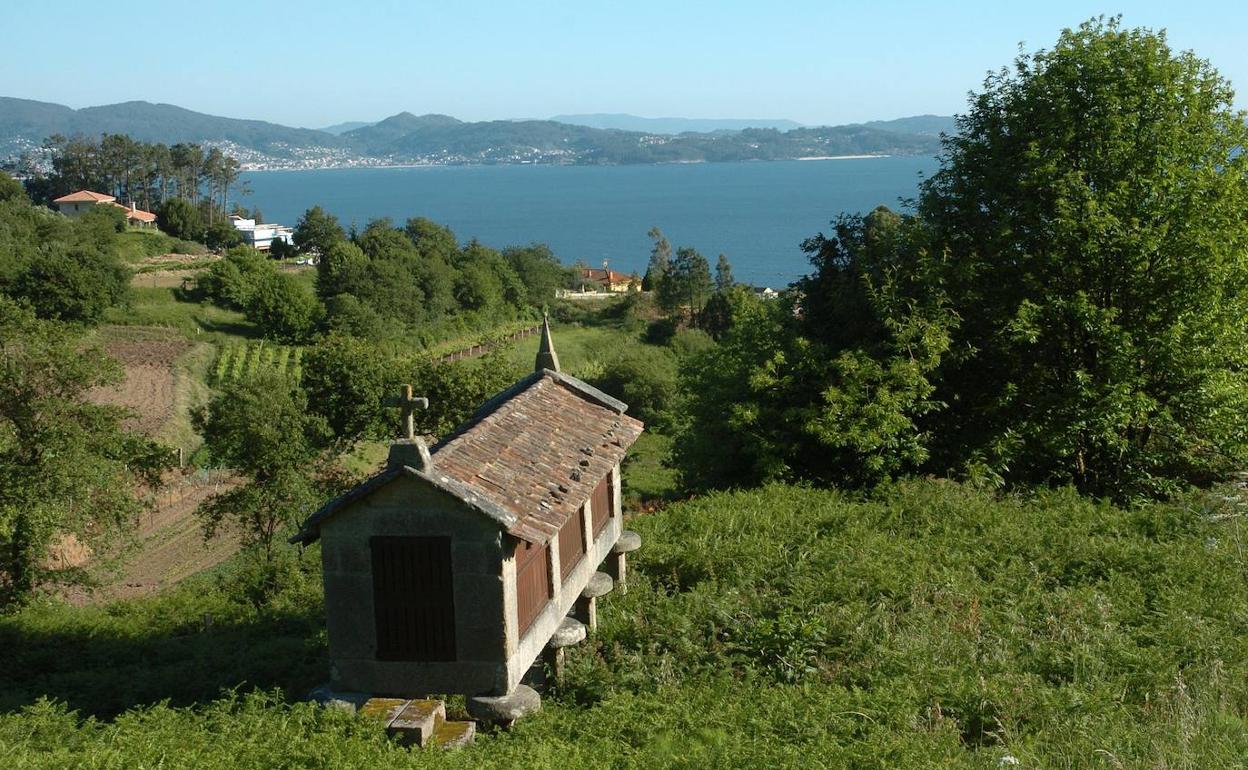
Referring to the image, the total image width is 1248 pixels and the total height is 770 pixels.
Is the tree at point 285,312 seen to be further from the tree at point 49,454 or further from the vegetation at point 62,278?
the tree at point 49,454

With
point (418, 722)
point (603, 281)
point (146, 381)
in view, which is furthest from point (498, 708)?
point (603, 281)

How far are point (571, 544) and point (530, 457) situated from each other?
4.78ft

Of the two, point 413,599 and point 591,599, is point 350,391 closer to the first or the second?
point 591,599

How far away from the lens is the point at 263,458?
83.6 ft

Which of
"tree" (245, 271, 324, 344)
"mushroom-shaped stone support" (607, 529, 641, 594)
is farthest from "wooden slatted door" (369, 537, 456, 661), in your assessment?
"tree" (245, 271, 324, 344)

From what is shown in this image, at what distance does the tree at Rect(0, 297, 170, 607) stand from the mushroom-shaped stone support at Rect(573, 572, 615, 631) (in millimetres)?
11352

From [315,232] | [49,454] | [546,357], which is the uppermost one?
[546,357]

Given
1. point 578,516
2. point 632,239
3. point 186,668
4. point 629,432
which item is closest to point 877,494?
point 629,432

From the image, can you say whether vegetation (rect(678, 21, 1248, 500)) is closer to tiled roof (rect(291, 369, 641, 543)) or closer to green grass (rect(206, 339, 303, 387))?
tiled roof (rect(291, 369, 641, 543))

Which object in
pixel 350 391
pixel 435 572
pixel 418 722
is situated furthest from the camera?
pixel 350 391

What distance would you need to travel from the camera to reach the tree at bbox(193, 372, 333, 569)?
993 inches

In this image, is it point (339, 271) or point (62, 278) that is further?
point (339, 271)

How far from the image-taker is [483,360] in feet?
107

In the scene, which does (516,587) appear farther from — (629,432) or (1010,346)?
(1010,346)
